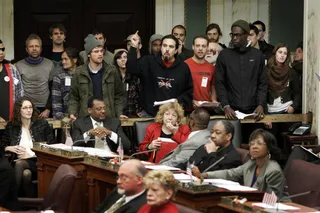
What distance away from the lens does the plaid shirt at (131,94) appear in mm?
10953

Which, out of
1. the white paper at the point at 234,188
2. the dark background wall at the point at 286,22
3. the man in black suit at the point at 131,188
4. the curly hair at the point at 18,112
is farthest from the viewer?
the dark background wall at the point at 286,22

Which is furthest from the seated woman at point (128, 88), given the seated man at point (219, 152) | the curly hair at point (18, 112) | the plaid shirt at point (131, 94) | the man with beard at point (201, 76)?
the seated man at point (219, 152)

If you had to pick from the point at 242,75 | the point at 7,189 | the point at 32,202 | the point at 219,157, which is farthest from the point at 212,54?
the point at 7,189

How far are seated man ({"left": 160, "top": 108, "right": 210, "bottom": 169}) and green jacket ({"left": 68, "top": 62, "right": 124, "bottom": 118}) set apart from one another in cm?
148

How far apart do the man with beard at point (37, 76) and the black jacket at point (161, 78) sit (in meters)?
1.11

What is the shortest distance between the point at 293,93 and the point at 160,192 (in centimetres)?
540

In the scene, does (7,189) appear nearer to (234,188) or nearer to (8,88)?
(234,188)

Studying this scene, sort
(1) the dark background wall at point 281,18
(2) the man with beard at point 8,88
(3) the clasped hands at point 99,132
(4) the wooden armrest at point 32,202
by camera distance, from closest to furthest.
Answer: (4) the wooden armrest at point 32,202 < (3) the clasped hands at point 99,132 < (2) the man with beard at point 8,88 < (1) the dark background wall at point 281,18

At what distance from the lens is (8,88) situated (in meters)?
10.6

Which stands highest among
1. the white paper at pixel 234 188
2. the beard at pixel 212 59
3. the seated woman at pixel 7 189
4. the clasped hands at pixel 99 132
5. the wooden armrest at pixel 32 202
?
the beard at pixel 212 59

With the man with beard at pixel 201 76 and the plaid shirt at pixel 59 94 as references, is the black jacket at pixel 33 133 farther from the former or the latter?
the man with beard at pixel 201 76

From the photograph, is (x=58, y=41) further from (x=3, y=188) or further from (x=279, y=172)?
(x=279, y=172)

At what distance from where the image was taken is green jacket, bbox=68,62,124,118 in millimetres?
10445

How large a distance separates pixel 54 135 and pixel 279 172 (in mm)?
3965
